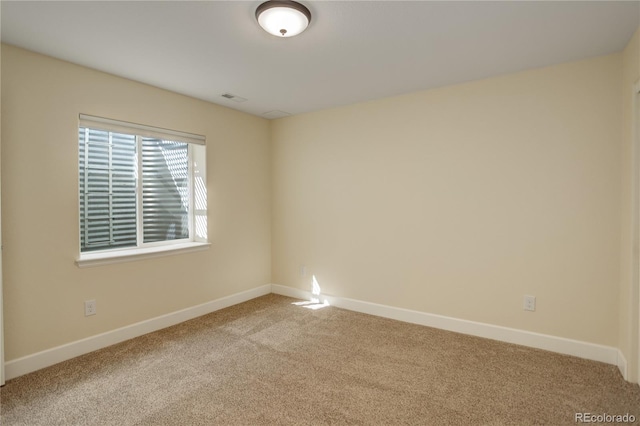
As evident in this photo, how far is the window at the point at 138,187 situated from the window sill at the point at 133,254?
0.29ft

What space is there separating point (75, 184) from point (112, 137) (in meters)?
A: 0.61

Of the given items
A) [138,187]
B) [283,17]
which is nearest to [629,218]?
[283,17]

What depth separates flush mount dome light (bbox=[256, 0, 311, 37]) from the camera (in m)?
1.85

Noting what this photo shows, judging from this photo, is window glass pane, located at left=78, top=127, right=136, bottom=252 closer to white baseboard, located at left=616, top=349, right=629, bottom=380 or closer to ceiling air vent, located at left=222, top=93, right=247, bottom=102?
ceiling air vent, located at left=222, top=93, right=247, bottom=102

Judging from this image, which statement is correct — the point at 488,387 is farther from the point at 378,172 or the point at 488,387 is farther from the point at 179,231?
the point at 179,231

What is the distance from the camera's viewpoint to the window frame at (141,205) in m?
2.83

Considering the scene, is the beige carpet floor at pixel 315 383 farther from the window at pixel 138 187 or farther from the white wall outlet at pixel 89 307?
the window at pixel 138 187

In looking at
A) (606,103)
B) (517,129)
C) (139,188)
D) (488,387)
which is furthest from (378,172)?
(139,188)

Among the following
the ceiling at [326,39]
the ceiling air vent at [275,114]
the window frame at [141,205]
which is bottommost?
the window frame at [141,205]

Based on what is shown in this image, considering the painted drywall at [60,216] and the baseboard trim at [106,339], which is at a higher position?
the painted drywall at [60,216]

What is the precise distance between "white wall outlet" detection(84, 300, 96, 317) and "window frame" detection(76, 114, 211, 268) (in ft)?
1.03

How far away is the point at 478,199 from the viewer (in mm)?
3082

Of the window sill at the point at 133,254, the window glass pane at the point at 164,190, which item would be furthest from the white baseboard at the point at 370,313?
the window glass pane at the point at 164,190

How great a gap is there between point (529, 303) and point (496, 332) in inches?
15.4
